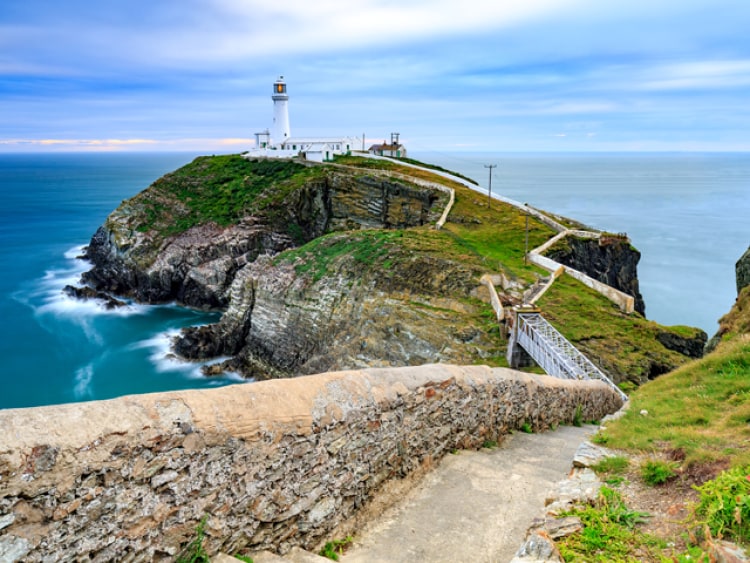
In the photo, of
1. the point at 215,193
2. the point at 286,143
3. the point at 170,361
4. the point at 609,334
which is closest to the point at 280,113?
the point at 286,143

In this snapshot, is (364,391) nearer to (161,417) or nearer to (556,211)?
(161,417)

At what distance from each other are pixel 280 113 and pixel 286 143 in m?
4.96

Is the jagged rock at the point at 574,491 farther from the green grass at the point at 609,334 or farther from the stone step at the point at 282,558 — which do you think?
the green grass at the point at 609,334

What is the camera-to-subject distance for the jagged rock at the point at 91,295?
49.2 m

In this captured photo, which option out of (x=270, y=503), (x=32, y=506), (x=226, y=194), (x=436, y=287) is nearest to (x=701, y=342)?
(x=436, y=287)

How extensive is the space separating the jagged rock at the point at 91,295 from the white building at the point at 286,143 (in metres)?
26.6

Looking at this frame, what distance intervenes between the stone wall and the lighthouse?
236 ft

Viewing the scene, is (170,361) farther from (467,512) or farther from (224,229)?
(467,512)

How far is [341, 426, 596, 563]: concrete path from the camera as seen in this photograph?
18.6ft

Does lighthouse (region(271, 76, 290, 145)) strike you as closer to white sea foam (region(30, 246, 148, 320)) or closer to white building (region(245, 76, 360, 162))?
white building (region(245, 76, 360, 162))

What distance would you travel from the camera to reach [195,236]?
5497 cm

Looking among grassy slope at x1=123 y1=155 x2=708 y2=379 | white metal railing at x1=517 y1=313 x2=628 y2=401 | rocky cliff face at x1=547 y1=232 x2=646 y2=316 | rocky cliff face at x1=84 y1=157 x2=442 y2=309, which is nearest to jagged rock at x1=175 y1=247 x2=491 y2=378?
grassy slope at x1=123 y1=155 x2=708 y2=379

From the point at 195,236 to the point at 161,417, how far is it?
53204 millimetres

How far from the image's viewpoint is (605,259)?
43.2 meters
